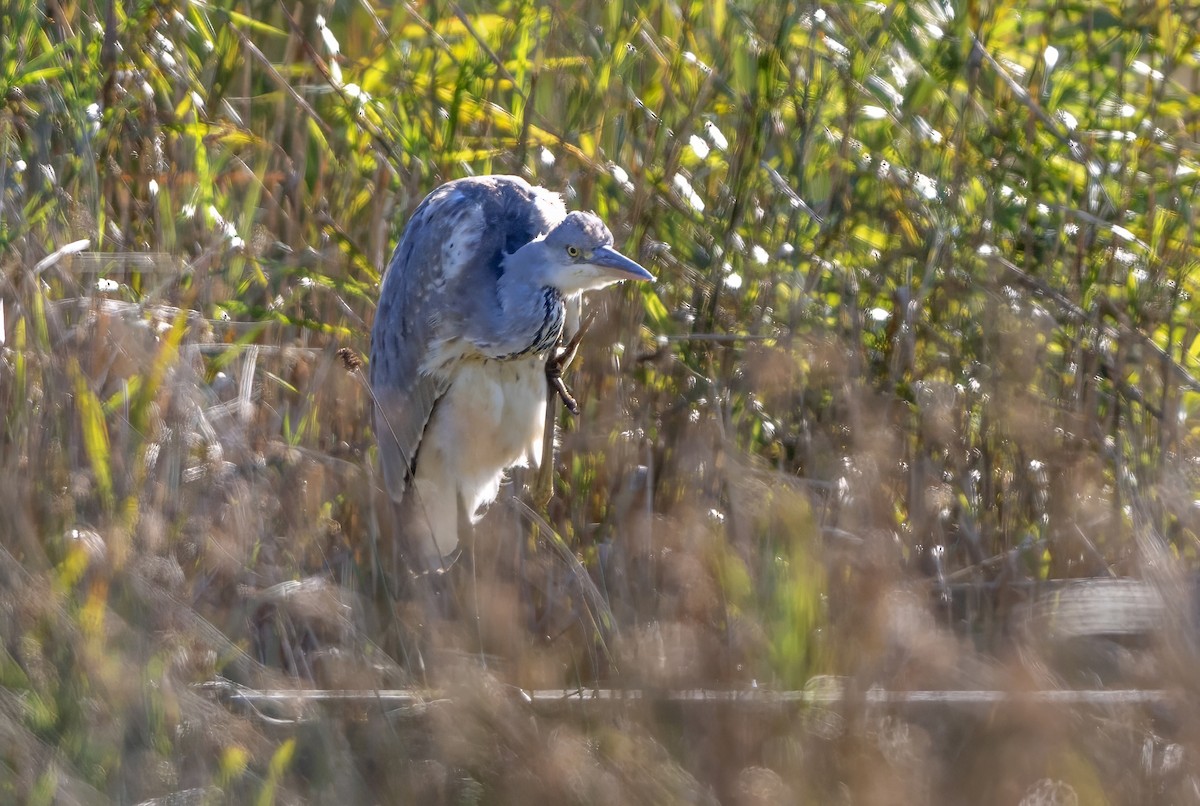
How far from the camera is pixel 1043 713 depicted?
137cm

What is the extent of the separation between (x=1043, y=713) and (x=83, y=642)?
1.06 m

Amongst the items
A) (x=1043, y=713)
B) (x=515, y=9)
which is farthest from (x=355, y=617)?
(x=515, y=9)

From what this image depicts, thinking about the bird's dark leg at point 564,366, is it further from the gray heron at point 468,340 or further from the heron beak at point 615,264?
the heron beak at point 615,264

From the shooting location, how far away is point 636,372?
3.04 metres

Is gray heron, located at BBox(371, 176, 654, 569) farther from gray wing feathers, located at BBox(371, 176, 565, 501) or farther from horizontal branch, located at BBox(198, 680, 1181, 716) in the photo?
horizontal branch, located at BBox(198, 680, 1181, 716)

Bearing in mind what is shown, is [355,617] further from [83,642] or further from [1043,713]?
[1043,713]

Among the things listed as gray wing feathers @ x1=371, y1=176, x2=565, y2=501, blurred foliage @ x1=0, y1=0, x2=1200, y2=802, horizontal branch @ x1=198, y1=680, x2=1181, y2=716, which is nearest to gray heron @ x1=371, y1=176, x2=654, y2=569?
gray wing feathers @ x1=371, y1=176, x2=565, y2=501

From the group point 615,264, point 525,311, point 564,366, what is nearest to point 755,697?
point 615,264

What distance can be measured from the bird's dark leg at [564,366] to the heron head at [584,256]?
110 mm

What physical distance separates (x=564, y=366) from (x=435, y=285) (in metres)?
0.54

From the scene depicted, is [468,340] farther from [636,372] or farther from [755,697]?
[755,697]

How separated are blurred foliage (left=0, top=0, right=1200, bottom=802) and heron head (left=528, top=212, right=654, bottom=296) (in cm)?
15

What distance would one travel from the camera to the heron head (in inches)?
113

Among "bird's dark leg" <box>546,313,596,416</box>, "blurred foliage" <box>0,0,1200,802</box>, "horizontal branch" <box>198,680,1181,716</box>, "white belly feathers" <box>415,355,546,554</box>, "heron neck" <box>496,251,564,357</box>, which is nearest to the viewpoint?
"horizontal branch" <box>198,680,1181,716</box>
